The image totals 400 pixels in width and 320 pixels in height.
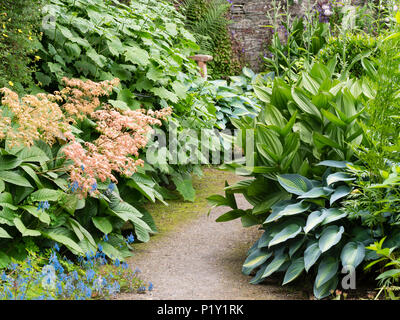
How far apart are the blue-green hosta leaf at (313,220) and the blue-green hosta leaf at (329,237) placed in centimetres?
9

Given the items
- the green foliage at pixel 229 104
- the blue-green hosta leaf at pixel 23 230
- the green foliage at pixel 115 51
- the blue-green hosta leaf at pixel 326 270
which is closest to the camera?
the blue-green hosta leaf at pixel 326 270

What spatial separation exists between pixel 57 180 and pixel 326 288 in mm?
2078

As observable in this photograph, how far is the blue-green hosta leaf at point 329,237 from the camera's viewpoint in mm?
3061

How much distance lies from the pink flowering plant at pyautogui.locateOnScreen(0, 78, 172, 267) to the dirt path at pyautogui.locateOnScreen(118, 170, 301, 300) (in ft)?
0.94

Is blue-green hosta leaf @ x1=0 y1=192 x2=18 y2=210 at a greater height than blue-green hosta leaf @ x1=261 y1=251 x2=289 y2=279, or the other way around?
blue-green hosta leaf @ x1=0 y1=192 x2=18 y2=210

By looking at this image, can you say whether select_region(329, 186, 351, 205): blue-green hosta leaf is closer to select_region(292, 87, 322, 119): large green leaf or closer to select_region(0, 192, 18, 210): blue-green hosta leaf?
select_region(292, 87, 322, 119): large green leaf

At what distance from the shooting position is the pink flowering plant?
3359 mm

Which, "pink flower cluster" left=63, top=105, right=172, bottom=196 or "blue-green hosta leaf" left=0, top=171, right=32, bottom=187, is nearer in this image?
"pink flower cluster" left=63, top=105, right=172, bottom=196

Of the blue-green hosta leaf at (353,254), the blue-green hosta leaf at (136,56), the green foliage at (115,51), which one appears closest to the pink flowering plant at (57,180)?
the green foliage at (115,51)

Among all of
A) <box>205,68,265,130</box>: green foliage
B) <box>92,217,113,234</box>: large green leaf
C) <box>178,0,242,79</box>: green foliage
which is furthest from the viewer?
<box>178,0,242,79</box>: green foliage

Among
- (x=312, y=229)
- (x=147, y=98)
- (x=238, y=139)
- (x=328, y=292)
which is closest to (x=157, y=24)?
(x=147, y=98)

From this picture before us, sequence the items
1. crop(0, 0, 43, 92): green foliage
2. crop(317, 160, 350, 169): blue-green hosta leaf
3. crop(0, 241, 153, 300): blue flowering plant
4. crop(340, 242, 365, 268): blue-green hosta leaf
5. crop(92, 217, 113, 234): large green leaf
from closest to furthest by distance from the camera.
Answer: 1. crop(0, 241, 153, 300): blue flowering plant
2. crop(340, 242, 365, 268): blue-green hosta leaf
3. crop(317, 160, 350, 169): blue-green hosta leaf
4. crop(92, 217, 113, 234): large green leaf
5. crop(0, 0, 43, 92): green foliage

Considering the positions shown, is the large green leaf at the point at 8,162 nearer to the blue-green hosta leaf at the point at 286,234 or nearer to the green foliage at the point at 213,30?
the blue-green hosta leaf at the point at 286,234

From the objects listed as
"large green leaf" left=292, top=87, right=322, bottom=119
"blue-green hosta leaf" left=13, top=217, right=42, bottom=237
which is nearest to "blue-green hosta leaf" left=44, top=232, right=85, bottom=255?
"blue-green hosta leaf" left=13, top=217, right=42, bottom=237
